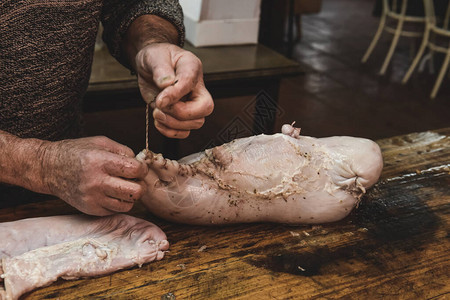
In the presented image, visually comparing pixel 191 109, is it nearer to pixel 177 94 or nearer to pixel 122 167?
pixel 177 94

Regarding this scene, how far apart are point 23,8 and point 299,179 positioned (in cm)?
110

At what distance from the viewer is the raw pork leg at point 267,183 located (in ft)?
5.34

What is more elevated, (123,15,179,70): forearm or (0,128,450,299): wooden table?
(123,15,179,70): forearm

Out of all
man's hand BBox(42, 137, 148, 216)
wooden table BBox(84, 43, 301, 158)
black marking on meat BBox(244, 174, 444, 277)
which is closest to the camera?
man's hand BBox(42, 137, 148, 216)

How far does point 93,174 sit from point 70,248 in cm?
31

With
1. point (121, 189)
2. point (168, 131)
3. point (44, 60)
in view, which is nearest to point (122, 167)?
point (121, 189)

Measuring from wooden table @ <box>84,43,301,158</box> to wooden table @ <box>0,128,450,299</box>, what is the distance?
114 cm

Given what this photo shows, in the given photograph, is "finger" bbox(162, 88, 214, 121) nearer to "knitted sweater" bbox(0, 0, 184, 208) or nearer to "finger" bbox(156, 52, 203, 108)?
"finger" bbox(156, 52, 203, 108)

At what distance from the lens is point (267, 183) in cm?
167

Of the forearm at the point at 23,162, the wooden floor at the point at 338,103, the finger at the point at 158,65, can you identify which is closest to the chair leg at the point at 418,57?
the wooden floor at the point at 338,103

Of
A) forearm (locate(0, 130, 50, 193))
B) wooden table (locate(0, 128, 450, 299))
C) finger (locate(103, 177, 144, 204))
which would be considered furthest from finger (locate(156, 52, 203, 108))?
wooden table (locate(0, 128, 450, 299))

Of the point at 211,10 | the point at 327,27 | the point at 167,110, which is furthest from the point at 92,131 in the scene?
the point at 327,27

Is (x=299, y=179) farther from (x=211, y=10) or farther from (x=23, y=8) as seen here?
(x=211, y=10)

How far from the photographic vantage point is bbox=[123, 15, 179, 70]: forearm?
1.76m
